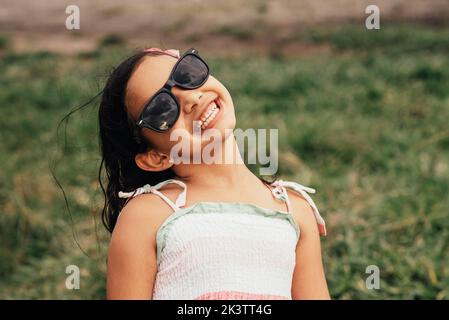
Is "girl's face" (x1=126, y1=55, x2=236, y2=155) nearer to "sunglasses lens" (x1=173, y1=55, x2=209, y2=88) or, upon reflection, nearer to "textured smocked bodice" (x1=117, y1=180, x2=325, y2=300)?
"sunglasses lens" (x1=173, y1=55, x2=209, y2=88)

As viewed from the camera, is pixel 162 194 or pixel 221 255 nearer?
pixel 221 255

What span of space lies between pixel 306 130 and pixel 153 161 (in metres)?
2.85

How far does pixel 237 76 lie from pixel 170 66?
15.7 feet

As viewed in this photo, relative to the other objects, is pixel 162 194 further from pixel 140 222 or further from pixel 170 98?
pixel 170 98

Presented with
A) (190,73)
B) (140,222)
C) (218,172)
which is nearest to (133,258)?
(140,222)

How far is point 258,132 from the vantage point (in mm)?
4844

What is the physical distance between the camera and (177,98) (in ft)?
5.49

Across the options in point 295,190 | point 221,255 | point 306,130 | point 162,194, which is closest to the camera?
point 221,255

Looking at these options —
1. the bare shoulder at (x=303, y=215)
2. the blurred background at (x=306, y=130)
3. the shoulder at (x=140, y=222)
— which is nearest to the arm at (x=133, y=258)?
the shoulder at (x=140, y=222)

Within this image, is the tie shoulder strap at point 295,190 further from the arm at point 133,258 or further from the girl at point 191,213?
the arm at point 133,258

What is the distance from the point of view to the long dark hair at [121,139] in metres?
1.77
